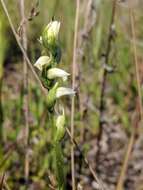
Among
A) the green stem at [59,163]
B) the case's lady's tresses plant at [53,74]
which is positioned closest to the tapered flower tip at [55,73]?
the case's lady's tresses plant at [53,74]

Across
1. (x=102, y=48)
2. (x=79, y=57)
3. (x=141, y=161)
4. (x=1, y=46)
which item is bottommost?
(x=141, y=161)

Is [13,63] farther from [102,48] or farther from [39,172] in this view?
[39,172]

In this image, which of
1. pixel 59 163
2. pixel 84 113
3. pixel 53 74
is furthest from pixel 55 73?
pixel 84 113

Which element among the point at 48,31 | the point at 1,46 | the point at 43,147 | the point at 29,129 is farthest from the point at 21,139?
the point at 48,31

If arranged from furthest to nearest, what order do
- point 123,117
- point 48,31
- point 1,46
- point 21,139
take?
point 123,117, point 21,139, point 1,46, point 48,31

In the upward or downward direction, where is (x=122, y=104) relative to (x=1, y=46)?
downward

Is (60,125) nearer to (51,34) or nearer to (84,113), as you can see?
(51,34)

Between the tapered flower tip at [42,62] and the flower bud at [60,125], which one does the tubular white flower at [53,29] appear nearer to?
the tapered flower tip at [42,62]
